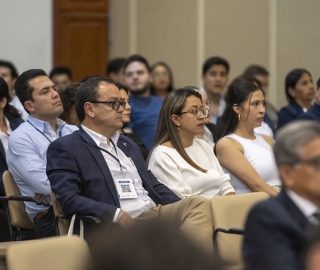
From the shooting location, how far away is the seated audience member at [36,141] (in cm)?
411

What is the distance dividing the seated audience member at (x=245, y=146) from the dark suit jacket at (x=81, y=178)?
3.50ft

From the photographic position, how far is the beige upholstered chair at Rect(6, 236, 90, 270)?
2268 millimetres

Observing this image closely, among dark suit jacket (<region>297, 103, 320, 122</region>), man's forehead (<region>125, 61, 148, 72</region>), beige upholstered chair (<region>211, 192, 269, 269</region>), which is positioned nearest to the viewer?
beige upholstered chair (<region>211, 192, 269, 269</region>)

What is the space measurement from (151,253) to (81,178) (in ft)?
8.15

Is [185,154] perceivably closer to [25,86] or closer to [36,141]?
[36,141]

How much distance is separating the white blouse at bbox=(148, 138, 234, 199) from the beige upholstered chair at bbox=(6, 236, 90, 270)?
1.77m

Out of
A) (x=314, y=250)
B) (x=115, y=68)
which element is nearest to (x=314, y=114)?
(x=115, y=68)

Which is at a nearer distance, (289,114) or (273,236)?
(273,236)

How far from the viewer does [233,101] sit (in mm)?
4770

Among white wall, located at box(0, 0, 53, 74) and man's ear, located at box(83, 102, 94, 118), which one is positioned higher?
white wall, located at box(0, 0, 53, 74)

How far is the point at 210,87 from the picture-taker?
6617mm

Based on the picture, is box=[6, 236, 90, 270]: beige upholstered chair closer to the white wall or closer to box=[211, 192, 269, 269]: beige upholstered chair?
box=[211, 192, 269, 269]: beige upholstered chair

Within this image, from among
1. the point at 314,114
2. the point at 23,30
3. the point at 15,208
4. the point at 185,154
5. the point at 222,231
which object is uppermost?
the point at 23,30

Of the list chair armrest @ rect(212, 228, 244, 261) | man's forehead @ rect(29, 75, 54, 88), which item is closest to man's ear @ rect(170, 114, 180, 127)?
man's forehead @ rect(29, 75, 54, 88)
